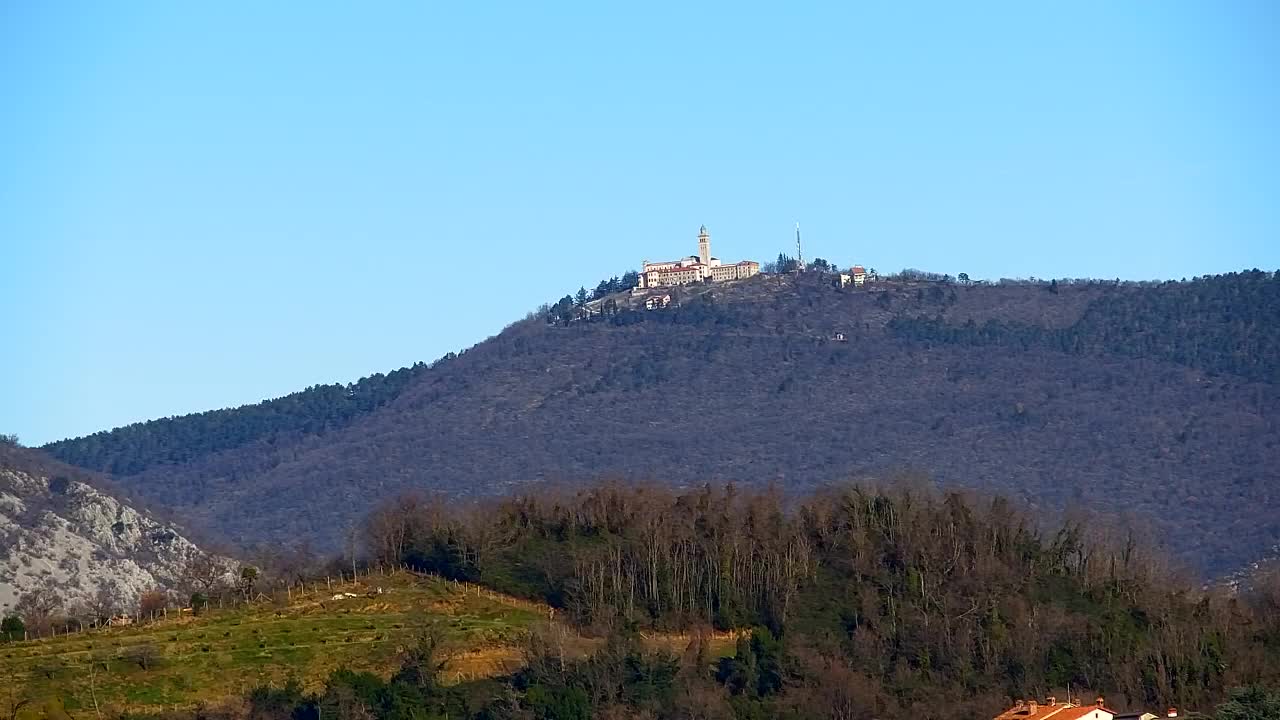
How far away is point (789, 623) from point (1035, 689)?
10.4 metres

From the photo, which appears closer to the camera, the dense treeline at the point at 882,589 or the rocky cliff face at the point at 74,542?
the dense treeline at the point at 882,589

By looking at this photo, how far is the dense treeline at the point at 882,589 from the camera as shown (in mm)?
92125

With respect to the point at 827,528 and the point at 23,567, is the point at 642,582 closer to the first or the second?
the point at 827,528

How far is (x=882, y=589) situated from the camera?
10106cm

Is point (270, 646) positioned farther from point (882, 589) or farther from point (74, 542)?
point (74, 542)

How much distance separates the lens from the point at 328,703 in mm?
83562

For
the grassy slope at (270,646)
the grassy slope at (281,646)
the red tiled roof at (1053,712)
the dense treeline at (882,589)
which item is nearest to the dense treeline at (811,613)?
the dense treeline at (882,589)

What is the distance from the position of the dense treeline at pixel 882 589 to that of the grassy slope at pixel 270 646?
3759 mm

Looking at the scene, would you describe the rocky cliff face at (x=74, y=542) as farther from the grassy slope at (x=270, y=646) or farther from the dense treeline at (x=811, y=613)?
the grassy slope at (x=270, y=646)

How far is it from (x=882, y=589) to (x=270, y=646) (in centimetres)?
2491

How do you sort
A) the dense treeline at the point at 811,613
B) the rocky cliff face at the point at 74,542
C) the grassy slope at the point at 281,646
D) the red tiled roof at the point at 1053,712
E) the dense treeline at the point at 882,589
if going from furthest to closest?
1. the rocky cliff face at the point at 74,542
2. the dense treeline at the point at 882,589
3. the dense treeline at the point at 811,613
4. the grassy slope at the point at 281,646
5. the red tiled roof at the point at 1053,712

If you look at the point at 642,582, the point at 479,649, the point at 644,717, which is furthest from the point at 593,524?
the point at 644,717

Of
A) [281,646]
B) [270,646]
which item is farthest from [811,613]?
[270,646]

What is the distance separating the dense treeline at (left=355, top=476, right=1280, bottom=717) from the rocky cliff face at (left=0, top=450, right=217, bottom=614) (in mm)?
21810
